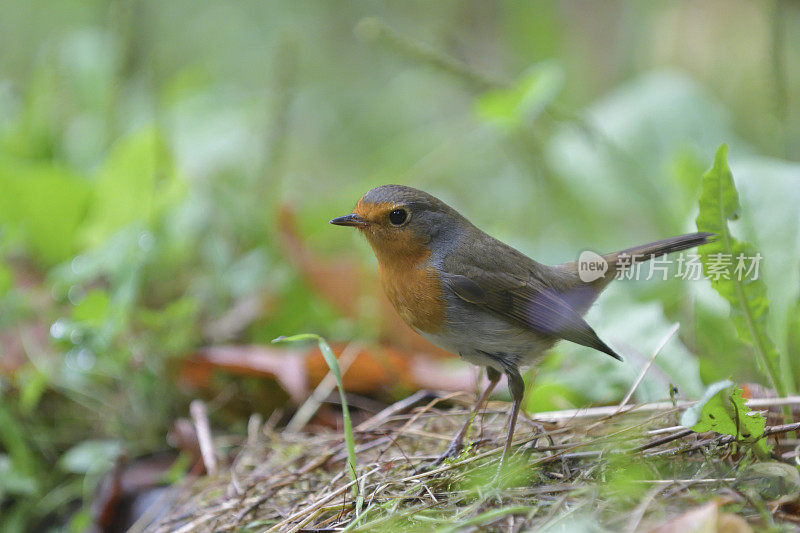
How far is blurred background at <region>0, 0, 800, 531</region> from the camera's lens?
3.36 meters

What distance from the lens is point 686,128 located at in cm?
513

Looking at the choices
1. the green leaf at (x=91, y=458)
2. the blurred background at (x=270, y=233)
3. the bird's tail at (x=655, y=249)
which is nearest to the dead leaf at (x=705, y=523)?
the blurred background at (x=270, y=233)

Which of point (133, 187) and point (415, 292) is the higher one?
point (133, 187)

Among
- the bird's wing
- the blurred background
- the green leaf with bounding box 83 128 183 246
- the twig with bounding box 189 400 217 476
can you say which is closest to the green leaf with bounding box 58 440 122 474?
the blurred background

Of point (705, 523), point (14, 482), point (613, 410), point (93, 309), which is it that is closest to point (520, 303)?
point (613, 410)

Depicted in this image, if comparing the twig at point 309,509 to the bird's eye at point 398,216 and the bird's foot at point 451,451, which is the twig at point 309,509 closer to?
the bird's foot at point 451,451

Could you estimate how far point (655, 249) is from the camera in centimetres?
305

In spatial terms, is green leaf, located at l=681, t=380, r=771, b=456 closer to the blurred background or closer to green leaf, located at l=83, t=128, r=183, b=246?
the blurred background

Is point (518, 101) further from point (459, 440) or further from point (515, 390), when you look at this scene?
point (459, 440)

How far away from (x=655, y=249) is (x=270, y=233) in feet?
8.38

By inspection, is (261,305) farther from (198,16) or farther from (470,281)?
(198,16)

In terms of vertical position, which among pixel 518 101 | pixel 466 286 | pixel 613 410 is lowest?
pixel 613 410

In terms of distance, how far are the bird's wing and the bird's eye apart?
28 centimetres

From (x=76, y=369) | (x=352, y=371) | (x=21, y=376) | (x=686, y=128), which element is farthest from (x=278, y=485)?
(x=686, y=128)
